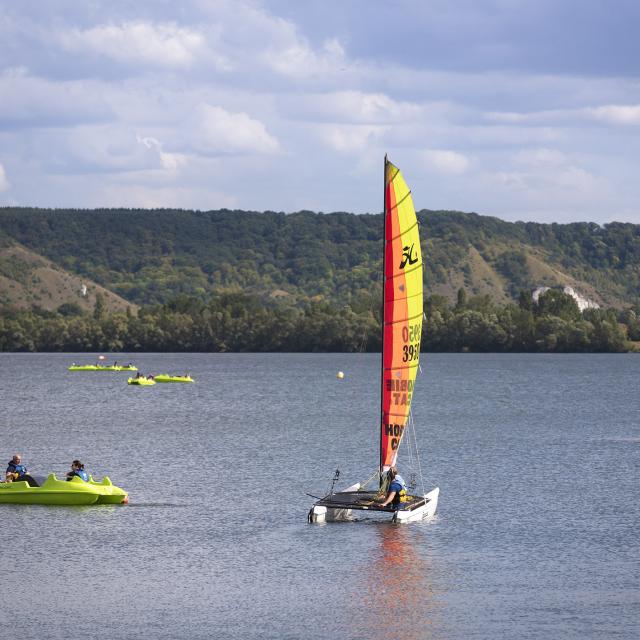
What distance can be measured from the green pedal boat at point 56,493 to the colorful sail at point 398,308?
35.9 ft

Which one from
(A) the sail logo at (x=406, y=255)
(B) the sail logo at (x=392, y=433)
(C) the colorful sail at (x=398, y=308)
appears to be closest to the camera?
(C) the colorful sail at (x=398, y=308)

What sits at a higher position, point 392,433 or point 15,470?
point 392,433

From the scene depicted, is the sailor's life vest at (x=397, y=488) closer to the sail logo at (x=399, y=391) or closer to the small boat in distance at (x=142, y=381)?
the sail logo at (x=399, y=391)

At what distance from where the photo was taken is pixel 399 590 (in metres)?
35.0

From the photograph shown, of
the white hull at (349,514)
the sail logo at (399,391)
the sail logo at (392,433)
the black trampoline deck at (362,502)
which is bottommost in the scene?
the white hull at (349,514)

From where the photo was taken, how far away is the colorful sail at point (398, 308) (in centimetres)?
4228

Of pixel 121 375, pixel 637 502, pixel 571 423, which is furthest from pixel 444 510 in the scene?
pixel 121 375

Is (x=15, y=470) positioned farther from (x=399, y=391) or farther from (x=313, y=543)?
(x=399, y=391)

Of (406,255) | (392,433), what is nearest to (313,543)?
(392,433)

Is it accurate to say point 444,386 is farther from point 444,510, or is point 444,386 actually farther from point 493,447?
point 444,510

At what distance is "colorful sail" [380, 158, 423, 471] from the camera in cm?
4228

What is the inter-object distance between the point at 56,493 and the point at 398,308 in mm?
14116

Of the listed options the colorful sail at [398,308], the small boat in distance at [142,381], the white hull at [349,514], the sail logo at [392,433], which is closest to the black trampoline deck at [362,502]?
the white hull at [349,514]

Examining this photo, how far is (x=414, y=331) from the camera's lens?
1720 inches
